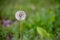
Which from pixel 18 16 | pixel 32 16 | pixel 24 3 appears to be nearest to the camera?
pixel 18 16

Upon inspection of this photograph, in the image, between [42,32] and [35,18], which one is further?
[35,18]

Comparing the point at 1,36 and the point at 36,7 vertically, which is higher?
the point at 36,7

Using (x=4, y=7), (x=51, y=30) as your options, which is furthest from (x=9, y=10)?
(x=51, y=30)

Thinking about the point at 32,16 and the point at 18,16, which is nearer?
the point at 18,16

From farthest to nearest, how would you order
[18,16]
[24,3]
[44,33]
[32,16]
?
1. [24,3]
2. [32,16]
3. [44,33]
4. [18,16]

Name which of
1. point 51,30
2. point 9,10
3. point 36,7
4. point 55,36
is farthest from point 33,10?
point 55,36

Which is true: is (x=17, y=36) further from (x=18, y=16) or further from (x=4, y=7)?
(x=4, y=7)

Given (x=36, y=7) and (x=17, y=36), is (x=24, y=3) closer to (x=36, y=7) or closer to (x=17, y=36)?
(x=36, y=7)
